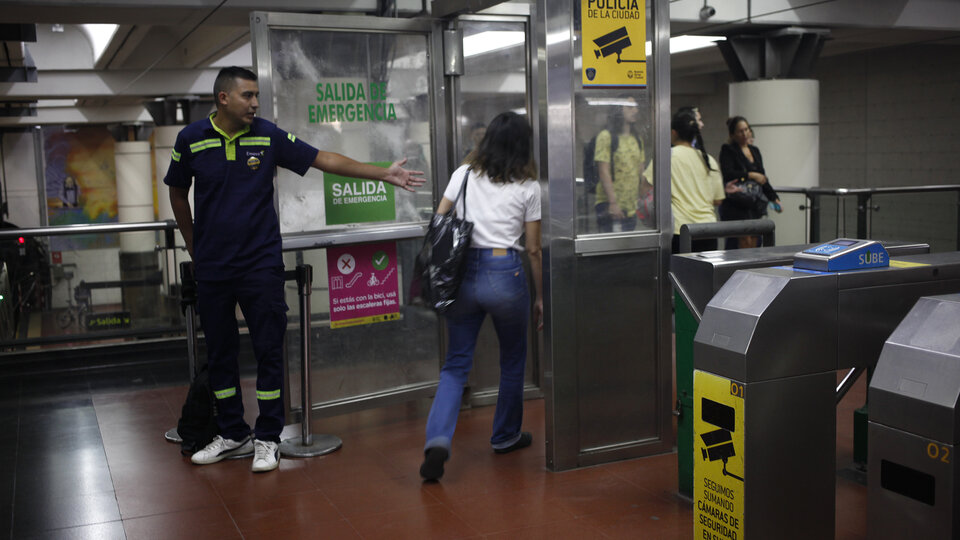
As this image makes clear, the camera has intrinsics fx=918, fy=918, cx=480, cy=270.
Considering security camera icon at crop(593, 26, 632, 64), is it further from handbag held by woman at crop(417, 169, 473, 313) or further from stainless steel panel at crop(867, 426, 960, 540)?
stainless steel panel at crop(867, 426, 960, 540)

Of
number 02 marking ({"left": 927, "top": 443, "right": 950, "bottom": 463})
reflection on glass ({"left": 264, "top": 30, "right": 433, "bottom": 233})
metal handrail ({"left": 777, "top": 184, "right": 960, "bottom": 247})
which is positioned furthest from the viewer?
metal handrail ({"left": 777, "top": 184, "right": 960, "bottom": 247})

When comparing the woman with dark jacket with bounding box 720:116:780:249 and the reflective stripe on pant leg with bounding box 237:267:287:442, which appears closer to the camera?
the reflective stripe on pant leg with bounding box 237:267:287:442

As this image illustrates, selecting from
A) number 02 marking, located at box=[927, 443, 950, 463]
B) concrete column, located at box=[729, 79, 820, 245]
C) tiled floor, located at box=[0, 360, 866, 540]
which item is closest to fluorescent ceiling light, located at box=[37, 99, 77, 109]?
concrete column, located at box=[729, 79, 820, 245]

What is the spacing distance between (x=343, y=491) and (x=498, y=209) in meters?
1.44

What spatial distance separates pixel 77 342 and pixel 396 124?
3467 millimetres

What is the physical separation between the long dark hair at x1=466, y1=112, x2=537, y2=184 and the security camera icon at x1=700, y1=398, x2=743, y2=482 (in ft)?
5.40

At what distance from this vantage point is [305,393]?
187 inches

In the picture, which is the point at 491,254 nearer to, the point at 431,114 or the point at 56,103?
the point at 431,114

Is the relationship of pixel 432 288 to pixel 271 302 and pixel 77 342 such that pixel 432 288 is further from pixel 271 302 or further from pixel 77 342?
pixel 77 342

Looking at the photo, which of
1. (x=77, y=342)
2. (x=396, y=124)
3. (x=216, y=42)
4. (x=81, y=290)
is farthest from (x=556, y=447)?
(x=216, y=42)

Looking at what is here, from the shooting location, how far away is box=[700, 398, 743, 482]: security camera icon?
280 cm

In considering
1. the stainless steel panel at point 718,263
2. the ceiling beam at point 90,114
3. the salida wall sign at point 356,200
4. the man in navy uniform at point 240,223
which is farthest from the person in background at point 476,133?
the ceiling beam at point 90,114

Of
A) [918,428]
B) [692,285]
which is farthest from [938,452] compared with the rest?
[692,285]

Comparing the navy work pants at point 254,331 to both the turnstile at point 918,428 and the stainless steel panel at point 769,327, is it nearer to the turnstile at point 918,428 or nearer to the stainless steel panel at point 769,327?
the stainless steel panel at point 769,327
